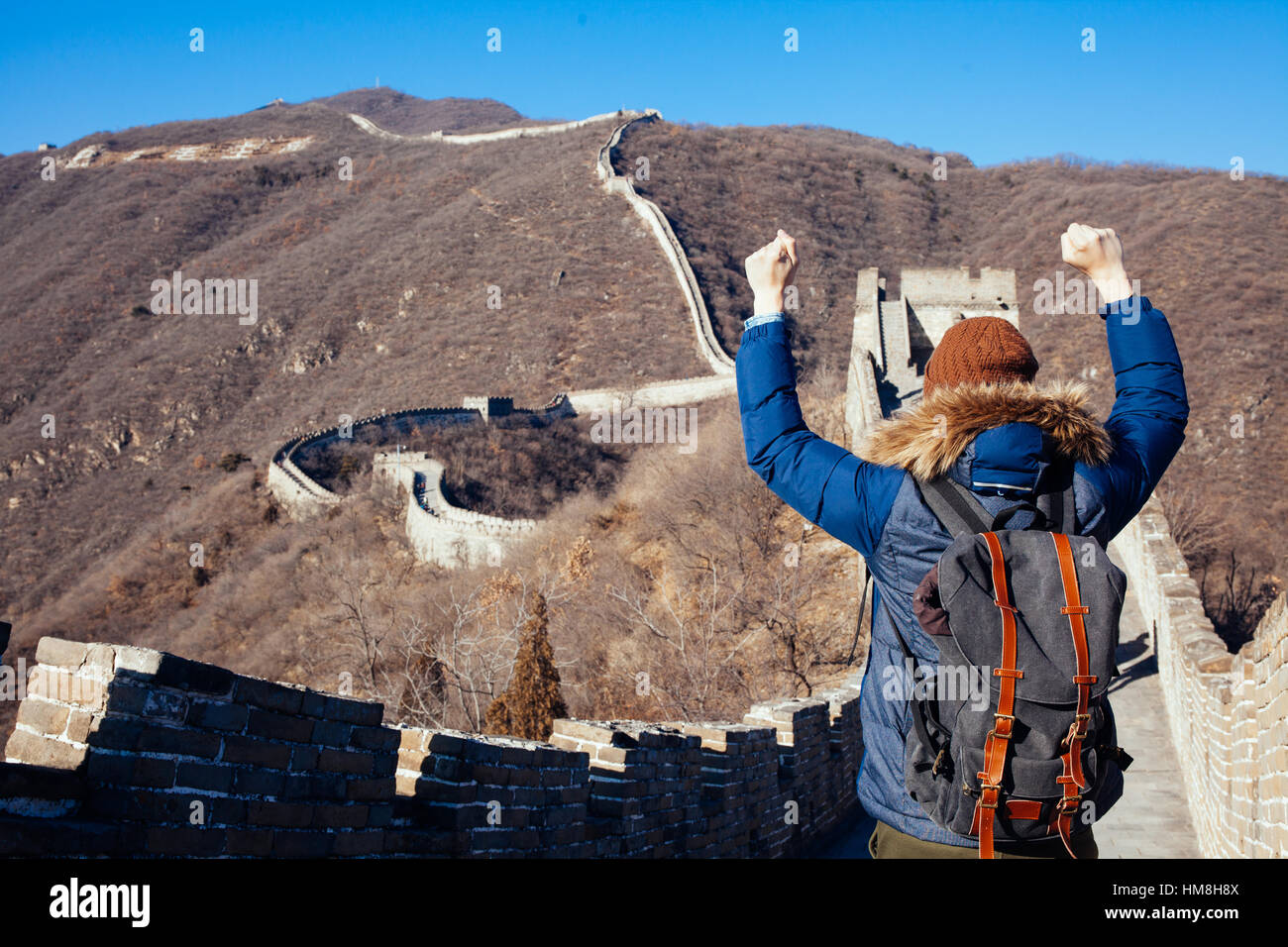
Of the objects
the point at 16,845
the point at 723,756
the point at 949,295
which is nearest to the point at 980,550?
the point at 16,845

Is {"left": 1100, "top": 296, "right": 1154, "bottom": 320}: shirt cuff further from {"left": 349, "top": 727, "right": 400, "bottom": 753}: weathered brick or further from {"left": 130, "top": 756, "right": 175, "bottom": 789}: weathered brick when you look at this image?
{"left": 130, "top": 756, "right": 175, "bottom": 789}: weathered brick

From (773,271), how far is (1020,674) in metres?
1.11

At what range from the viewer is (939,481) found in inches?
82.0

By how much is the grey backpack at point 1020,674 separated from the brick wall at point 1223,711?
166 cm

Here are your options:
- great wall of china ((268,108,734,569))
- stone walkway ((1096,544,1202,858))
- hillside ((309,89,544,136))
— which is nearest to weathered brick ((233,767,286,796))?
stone walkway ((1096,544,1202,858))

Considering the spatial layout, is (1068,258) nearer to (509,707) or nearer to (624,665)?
(509,707)

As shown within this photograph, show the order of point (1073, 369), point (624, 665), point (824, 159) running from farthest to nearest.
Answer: point (824, 159) → point (1073, 369) → point (624, 665)

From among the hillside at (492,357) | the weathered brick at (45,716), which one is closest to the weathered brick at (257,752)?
the weathered brick at (45,716)

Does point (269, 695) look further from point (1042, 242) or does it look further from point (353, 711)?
point (1042, 242)

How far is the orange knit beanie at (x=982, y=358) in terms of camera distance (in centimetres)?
228

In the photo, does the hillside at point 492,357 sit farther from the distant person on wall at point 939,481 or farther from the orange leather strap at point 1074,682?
the orange leather strap at point 1074,682

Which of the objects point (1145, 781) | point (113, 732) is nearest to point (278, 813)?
point (113, 732)

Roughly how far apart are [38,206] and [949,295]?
3043 inches
